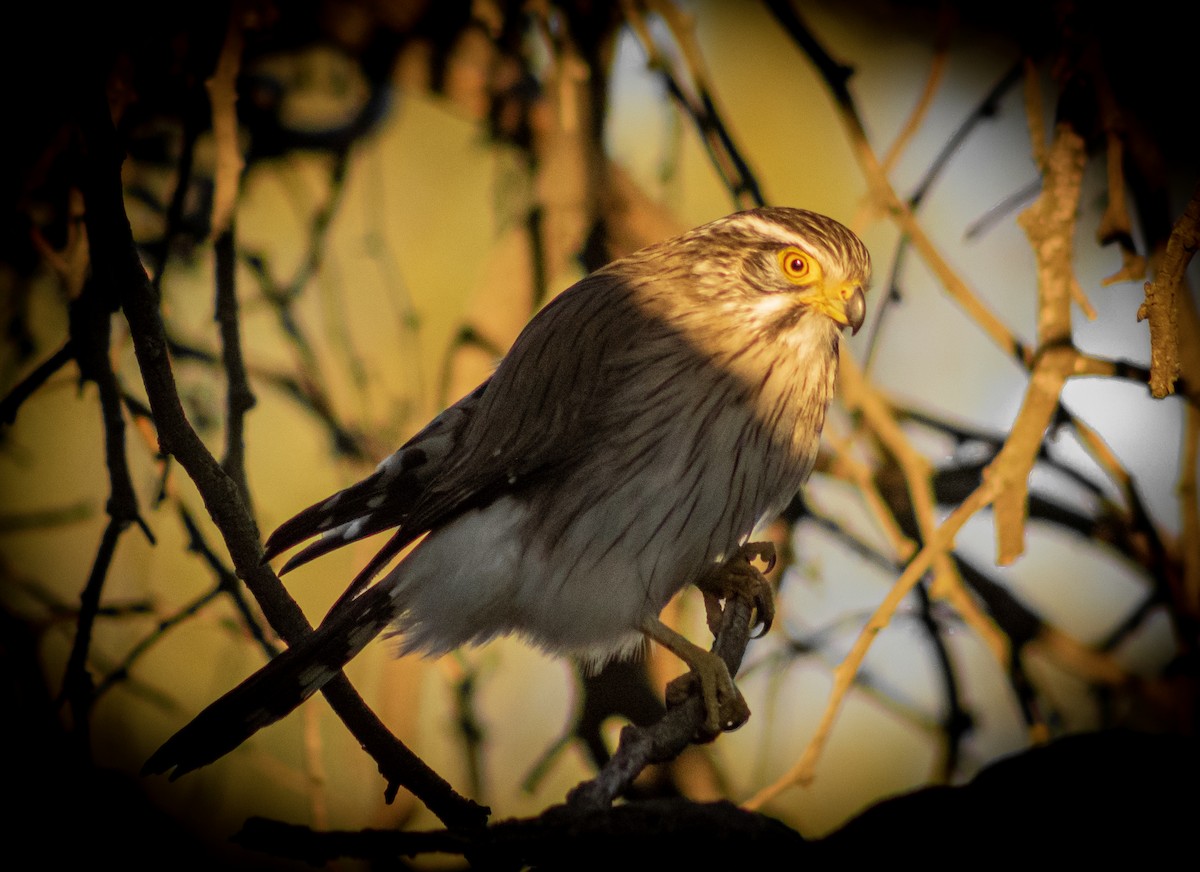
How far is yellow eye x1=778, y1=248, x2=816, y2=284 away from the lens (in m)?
1.64

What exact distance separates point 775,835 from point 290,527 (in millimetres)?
883

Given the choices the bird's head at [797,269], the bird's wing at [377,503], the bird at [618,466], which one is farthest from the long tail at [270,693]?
the bird's head at [797,269]

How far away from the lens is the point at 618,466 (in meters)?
1.60

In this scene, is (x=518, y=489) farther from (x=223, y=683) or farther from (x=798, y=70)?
(x=798, y=70)

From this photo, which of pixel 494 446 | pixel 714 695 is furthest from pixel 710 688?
pixel 494 446

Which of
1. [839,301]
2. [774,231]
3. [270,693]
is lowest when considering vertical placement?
[270,693]

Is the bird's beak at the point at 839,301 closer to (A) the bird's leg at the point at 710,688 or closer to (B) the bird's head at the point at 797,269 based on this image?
(B) the bird's head at the point at 797,269

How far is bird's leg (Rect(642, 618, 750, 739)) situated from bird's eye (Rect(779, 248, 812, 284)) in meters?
0.63

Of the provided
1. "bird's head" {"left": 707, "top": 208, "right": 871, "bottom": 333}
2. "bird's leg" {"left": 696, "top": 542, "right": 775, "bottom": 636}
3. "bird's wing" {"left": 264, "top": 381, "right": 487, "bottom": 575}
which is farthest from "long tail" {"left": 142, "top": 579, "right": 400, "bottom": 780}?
"bird's head" {"left": 707, "top": 208, "right": 871, "bottom": 333}

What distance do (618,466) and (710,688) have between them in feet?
1.23

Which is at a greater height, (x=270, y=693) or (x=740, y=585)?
(x=270, y=693)

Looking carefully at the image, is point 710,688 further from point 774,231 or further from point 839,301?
point 774,231

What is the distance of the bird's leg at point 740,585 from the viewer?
184 centimetres

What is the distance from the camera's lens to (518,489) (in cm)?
161
